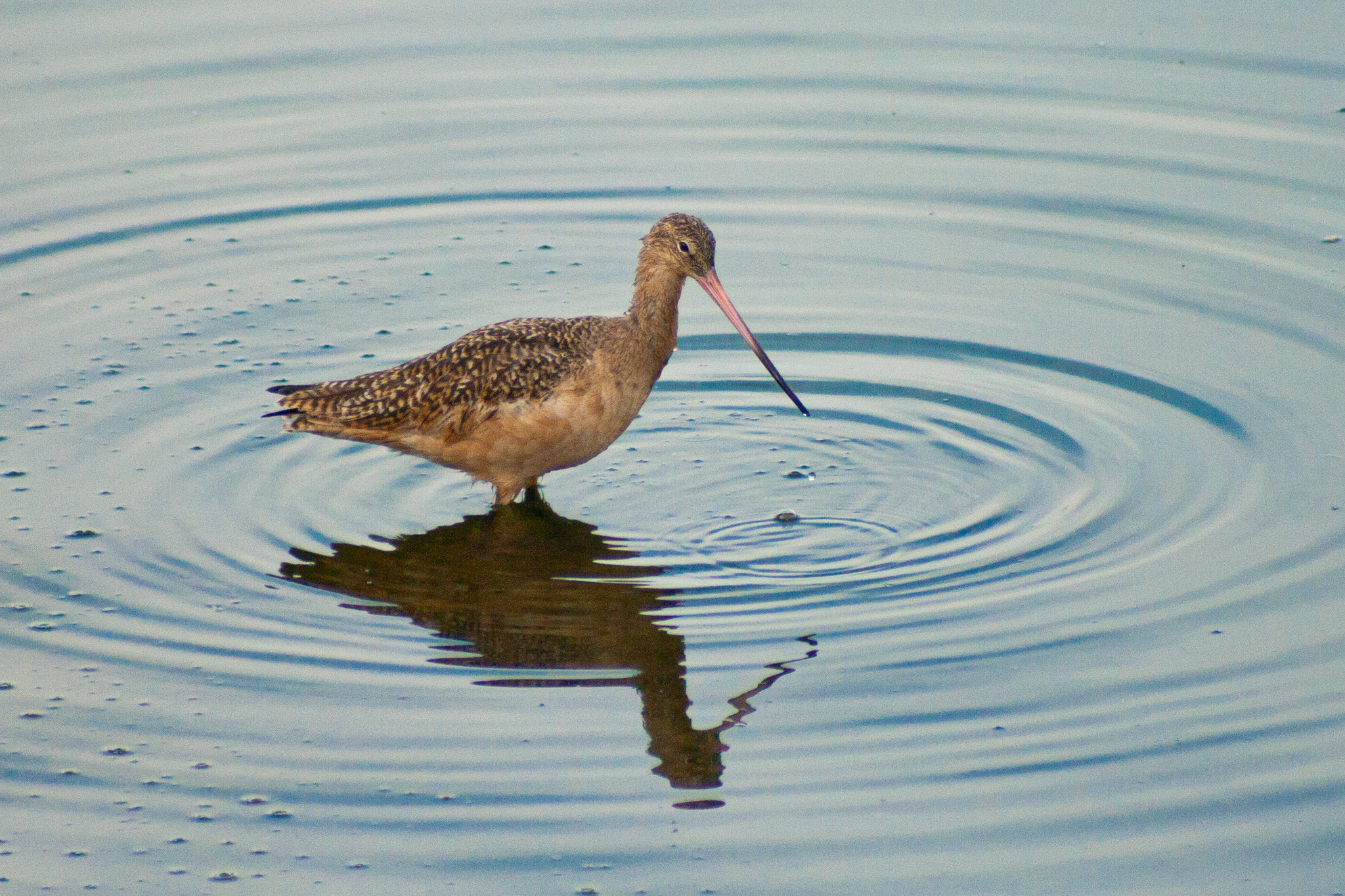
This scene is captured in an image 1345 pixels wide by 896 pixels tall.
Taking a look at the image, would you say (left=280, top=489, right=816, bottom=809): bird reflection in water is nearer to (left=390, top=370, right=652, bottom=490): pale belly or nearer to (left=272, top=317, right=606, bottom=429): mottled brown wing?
(left=390, top=370, right=652, bottom=490): pale belly

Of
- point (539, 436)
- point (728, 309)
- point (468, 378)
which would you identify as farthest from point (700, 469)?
point (468, 378)

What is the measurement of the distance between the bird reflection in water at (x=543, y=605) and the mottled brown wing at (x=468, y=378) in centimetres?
49

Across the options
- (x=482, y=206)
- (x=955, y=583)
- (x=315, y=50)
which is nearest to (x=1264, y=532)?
(x=955, y=583)

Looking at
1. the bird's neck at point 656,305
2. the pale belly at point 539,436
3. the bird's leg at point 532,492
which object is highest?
the bird's neck at point 656,305

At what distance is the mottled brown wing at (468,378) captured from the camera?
718cm

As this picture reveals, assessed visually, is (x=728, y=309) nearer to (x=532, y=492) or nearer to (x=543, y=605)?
(x=532, y=492)

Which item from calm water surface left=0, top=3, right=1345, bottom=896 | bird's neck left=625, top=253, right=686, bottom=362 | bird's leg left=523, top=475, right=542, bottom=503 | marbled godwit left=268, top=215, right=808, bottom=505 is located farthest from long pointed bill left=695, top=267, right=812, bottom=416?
bird's leg left=523, top=475, right=542, bottom=503

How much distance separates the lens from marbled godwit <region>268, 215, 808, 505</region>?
23.4ft

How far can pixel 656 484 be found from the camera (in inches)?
293

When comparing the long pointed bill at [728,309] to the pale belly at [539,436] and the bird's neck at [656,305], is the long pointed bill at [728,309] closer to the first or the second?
the bird's neck at [656,305]

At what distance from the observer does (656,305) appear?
7.44 metres

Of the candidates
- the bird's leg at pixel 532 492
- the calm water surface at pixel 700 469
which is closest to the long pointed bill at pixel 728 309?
the calm water surface at pixel 700 469

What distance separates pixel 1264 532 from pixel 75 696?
4.13 m

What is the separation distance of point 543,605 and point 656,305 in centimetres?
149
